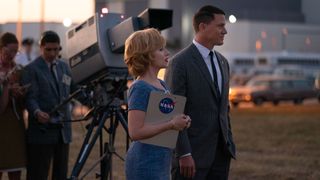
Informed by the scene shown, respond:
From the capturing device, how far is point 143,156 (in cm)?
500

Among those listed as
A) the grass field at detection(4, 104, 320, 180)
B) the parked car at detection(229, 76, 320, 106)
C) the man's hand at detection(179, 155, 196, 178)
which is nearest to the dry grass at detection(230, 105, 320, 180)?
the grass field at detection(4, 104, 320, 180)

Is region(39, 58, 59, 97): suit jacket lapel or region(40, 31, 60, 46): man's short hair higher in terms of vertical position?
region(40, 31, 60, 46): man's short hair

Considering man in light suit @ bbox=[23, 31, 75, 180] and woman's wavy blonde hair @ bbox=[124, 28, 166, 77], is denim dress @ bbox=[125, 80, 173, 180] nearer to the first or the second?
woman's wavy blonde hair @ bbox=[124, 28, 166, 77]

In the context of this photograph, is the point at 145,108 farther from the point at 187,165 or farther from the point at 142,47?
the point at 187,165

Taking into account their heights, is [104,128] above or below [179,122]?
below

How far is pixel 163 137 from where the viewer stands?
198 inches

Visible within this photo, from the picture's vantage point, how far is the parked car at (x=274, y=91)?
42.6m

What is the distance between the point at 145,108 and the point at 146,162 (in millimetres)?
323

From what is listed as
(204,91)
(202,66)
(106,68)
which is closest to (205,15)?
(202,66)

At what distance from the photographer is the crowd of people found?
4965 mm

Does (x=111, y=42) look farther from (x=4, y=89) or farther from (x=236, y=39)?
(x=236, y=39)

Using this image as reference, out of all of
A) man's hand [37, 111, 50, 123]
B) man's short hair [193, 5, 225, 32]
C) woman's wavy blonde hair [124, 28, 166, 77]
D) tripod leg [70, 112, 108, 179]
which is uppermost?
man's short hair [193, 5, 225, 32]

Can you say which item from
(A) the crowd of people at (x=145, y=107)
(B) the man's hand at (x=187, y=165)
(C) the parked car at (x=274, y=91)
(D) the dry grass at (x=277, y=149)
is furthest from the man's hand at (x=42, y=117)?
(C) the parked car at (x=274, y=91)

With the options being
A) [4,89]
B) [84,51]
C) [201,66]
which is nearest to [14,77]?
[4,89]
